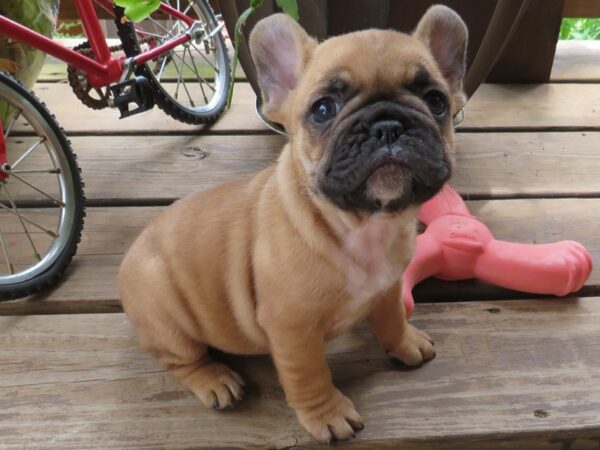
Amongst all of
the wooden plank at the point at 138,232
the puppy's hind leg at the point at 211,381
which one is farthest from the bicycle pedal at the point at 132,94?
the puppy's hind leg at the point at 211,381

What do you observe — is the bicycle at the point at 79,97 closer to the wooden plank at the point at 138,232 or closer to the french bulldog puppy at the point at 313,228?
the wooden plank at the point at 138,232

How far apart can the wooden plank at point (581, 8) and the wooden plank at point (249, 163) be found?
82 cm

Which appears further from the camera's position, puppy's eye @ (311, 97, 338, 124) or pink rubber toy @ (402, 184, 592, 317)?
pink rubber toy @ (402, 184, 592, 317)

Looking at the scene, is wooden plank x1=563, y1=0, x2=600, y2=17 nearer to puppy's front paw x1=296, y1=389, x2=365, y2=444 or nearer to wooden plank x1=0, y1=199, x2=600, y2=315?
wooden plank x1=0, y1=199, x2=600, y2=315

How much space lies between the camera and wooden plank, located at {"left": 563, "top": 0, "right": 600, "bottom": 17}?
277cm

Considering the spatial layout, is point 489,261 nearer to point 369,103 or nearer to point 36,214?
point 369,103

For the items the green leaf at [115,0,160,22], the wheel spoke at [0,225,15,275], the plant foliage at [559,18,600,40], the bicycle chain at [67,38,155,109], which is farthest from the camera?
the plant foliage at [559,18,600,40]

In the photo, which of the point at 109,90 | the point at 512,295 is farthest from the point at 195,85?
the point at 512,295

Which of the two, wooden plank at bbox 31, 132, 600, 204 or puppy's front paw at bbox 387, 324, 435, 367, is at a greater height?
wooden plank at bbox 31, 132, 600, 204

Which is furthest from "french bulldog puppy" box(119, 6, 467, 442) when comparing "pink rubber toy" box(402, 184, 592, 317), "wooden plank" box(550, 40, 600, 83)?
"wooden plank" box(550, 40, 600, 83)

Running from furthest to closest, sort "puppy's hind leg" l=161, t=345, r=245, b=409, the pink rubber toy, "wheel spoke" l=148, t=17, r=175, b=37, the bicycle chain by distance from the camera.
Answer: "wheel spoke" l=148, t=17, r=175, b=37
the bicycle chain
the pink rubber toy
"puppy's hind leg" l=161, t=345, r=245, b=409

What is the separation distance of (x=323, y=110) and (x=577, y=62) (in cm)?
214

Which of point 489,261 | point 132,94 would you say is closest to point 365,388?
point 489,261

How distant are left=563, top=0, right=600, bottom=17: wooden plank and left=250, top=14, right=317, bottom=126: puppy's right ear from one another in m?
2.00
